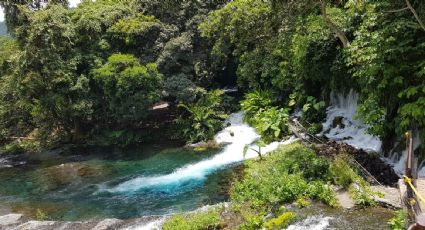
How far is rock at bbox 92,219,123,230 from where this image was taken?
1409cm

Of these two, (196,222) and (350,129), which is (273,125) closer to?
(350,129)

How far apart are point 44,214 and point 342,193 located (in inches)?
482

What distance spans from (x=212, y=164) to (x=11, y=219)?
32.7 feet

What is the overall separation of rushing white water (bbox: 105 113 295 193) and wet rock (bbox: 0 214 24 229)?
14.4 feet

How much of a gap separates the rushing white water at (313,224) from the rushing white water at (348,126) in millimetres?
6305

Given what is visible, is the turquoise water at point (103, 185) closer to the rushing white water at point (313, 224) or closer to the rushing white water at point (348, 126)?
the rushing white water at point (348, 126)

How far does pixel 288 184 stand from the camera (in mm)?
12898

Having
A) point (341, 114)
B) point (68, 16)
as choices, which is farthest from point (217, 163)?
point (68, 16)

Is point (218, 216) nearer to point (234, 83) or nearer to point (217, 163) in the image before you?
point (217, 163)

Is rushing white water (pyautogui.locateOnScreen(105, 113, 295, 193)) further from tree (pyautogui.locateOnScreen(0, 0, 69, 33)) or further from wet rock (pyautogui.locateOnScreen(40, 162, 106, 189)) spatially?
tree (pyautogui.locateOnScreen(0, 0, 69, 33))

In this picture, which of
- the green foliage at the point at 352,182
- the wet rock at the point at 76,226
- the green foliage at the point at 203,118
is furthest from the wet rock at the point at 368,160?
the green foliage at the point at 203,118

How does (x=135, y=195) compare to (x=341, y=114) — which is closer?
(x=135, y=195)

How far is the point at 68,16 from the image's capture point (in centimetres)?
2895

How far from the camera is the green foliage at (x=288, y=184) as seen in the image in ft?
41.3
